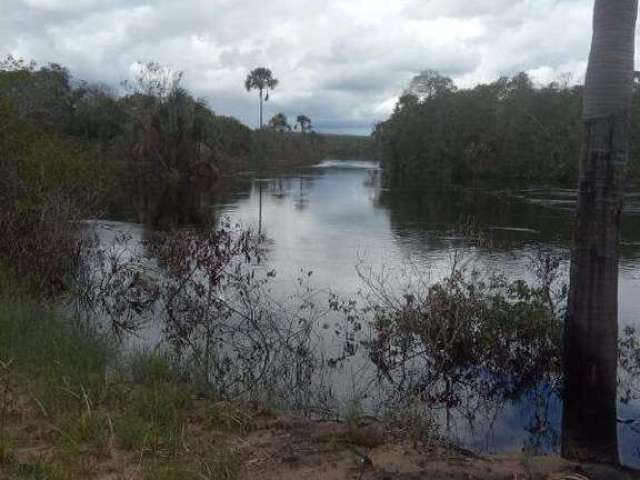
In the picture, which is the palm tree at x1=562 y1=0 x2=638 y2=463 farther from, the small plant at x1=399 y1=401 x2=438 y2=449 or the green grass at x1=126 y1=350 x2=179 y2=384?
the green grass at x1=126 y1=350 x2=179 y2=384

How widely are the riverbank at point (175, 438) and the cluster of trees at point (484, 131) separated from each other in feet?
206

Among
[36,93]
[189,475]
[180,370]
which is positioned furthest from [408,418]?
[36,93]

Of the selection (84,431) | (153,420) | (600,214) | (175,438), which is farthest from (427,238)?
(84,431)

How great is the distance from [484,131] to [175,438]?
7883 cm

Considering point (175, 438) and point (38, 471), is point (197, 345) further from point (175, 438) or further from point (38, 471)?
point (38, 471)

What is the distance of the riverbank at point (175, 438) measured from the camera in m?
4.61

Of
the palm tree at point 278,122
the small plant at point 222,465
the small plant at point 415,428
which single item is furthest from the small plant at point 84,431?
the palm tree at point 278,122

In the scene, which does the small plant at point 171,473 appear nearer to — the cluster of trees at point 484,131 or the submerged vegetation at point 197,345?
the submerged vegetation at point 197,345

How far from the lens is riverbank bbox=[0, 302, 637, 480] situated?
4.61m

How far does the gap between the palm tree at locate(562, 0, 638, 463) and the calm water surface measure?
84.3 inches

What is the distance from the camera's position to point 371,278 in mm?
16328

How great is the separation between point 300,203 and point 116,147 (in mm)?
24804

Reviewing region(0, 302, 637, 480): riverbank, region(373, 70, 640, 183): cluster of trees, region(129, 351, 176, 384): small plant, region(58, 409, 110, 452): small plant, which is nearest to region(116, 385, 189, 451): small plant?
region(0, 302, 637, 480): riverbank

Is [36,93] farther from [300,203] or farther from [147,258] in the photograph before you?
[300,203]
